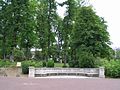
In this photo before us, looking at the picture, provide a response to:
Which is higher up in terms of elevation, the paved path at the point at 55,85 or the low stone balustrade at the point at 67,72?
the low stone balustrade at the point at 67,72

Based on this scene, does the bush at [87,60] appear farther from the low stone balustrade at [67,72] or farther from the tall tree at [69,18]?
the tall tree at [69,18]

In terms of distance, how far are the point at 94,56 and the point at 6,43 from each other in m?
16.9

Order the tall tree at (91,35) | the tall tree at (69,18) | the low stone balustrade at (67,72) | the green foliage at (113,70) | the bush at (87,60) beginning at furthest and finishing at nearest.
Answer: the tall tree at (69,18)
the tall tree at (91,35)
the bush at (87,60)
the low stone balustrade at (67,72)
the green foliage at (113,70)

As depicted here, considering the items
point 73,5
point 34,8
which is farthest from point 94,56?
point 34,8

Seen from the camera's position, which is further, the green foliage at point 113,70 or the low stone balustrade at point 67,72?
the low stone balustrade at point 67,72

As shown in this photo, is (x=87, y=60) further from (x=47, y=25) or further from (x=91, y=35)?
(x=47, y=25)

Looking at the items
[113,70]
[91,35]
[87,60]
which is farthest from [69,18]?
[113,70]

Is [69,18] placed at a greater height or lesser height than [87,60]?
greater

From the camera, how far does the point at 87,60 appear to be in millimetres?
27641

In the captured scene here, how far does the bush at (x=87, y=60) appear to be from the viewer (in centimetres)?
2764

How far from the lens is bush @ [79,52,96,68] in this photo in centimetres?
2764

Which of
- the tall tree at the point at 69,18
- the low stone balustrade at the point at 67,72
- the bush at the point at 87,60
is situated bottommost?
the low stone balustrade at the point at 67,72

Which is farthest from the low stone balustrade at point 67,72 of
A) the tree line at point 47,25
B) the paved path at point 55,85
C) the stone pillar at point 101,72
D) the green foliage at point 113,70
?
the paved path at point 55,85

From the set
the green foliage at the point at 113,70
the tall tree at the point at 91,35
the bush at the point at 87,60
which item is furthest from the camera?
the tall tree at the point at 91,35
